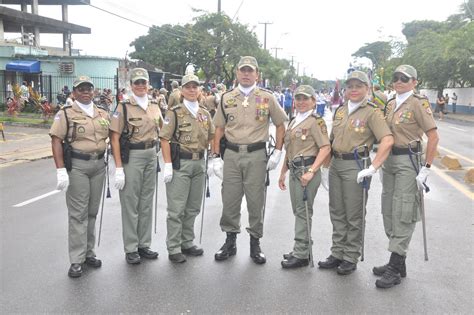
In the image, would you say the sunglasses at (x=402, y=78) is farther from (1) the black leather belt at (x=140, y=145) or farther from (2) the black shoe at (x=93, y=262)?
(2) the black shoe at (x=93, y=262)

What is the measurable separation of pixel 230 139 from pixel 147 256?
4.79 feet

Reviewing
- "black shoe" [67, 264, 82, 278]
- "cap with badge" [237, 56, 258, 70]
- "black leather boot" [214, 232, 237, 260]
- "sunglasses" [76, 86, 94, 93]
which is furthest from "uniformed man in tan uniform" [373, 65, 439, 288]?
"sunglasses" [76, 86, 94, 93]

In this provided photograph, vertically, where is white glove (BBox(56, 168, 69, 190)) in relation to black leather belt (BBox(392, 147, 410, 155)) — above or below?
below

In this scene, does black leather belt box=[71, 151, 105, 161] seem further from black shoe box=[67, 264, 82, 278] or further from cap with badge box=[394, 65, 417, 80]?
cap with badge box=[394, 65, 417, 80]

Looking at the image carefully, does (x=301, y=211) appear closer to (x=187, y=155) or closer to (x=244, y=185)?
(x=244, y=185)

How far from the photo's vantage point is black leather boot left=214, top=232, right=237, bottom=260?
4.74m

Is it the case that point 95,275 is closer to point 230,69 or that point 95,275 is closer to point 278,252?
point 278,252

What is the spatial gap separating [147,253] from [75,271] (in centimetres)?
75

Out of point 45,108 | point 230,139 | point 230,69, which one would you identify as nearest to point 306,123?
point 230,139

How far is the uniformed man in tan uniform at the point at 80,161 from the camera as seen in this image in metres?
4.30

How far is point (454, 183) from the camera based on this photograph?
8.78 m

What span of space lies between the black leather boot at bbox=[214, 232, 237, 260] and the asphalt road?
0.07m

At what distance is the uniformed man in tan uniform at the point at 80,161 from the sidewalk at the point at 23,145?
738 centimetres

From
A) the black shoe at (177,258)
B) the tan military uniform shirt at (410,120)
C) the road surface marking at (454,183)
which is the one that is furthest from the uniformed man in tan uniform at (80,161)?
the road surface marking at (454,183)
